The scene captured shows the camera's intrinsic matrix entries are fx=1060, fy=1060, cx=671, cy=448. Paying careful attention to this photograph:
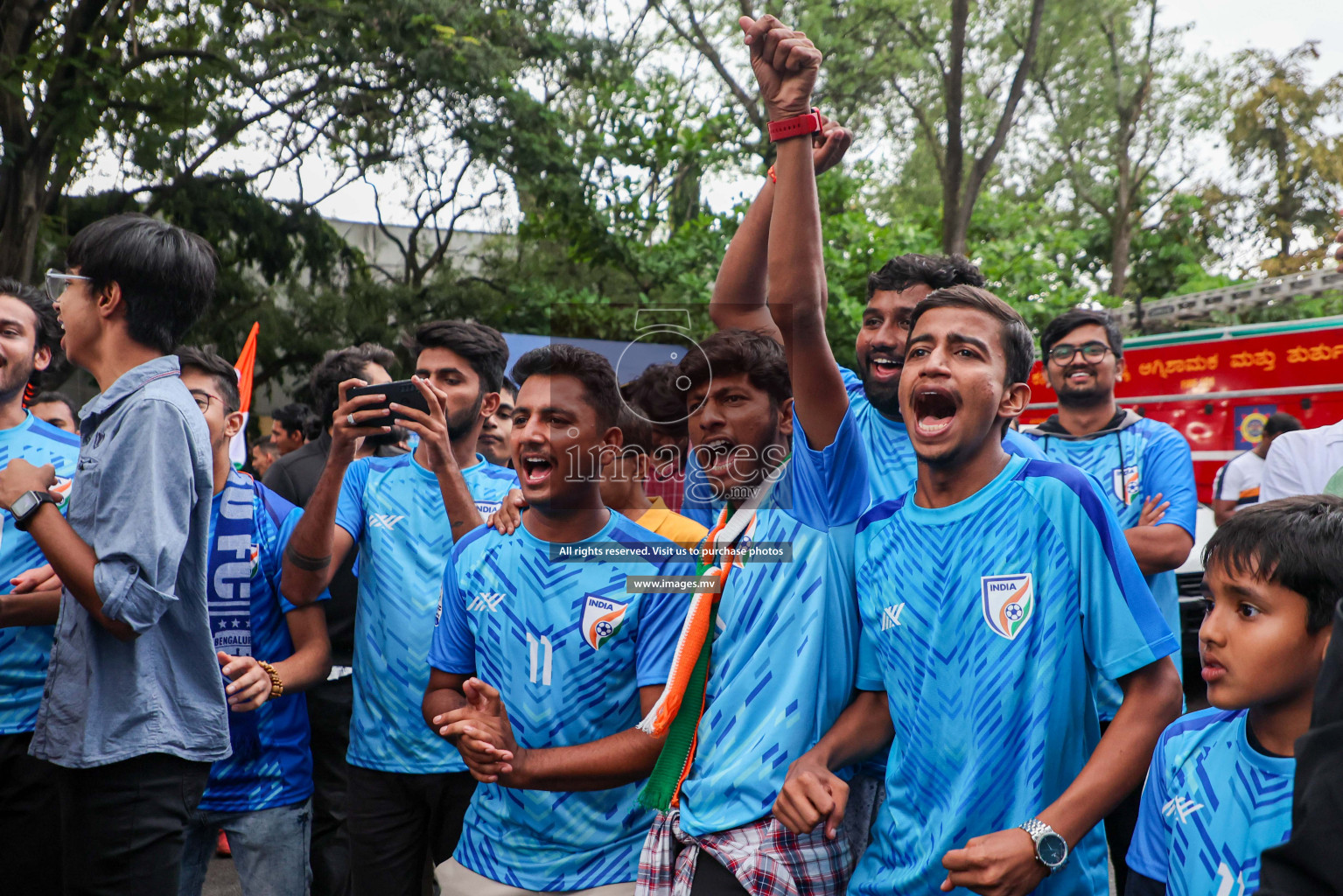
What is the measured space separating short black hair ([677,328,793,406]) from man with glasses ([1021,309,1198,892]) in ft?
5.81

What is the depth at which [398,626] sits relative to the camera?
3.36m

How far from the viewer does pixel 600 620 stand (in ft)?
8.26

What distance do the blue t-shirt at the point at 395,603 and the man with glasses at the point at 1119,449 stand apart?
226cm

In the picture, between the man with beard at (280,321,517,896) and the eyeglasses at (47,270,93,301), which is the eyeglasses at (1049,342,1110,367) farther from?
the eyeglasses at (47,270,93,301)

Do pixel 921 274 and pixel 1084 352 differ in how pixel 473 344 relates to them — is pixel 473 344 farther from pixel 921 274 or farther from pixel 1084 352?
pixel 1084 352

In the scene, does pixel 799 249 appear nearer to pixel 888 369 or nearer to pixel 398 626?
pixel 888 369

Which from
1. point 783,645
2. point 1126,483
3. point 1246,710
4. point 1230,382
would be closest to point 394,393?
point 783,645

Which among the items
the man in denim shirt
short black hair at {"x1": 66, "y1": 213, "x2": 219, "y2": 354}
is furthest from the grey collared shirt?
short black hair at {"x1": 66, "y1": 213, "x2": 219, "y2": 354}

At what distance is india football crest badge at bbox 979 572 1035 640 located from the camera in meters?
2.08

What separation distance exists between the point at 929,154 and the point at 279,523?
2108 cm

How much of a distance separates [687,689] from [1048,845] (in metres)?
0.80

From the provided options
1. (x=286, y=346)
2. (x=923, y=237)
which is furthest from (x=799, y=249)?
A: (x=286, y=346)

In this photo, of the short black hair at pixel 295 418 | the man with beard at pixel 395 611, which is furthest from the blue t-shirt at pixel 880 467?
the short black hair at pixel 295 418

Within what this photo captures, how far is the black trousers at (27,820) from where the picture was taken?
3125mm
